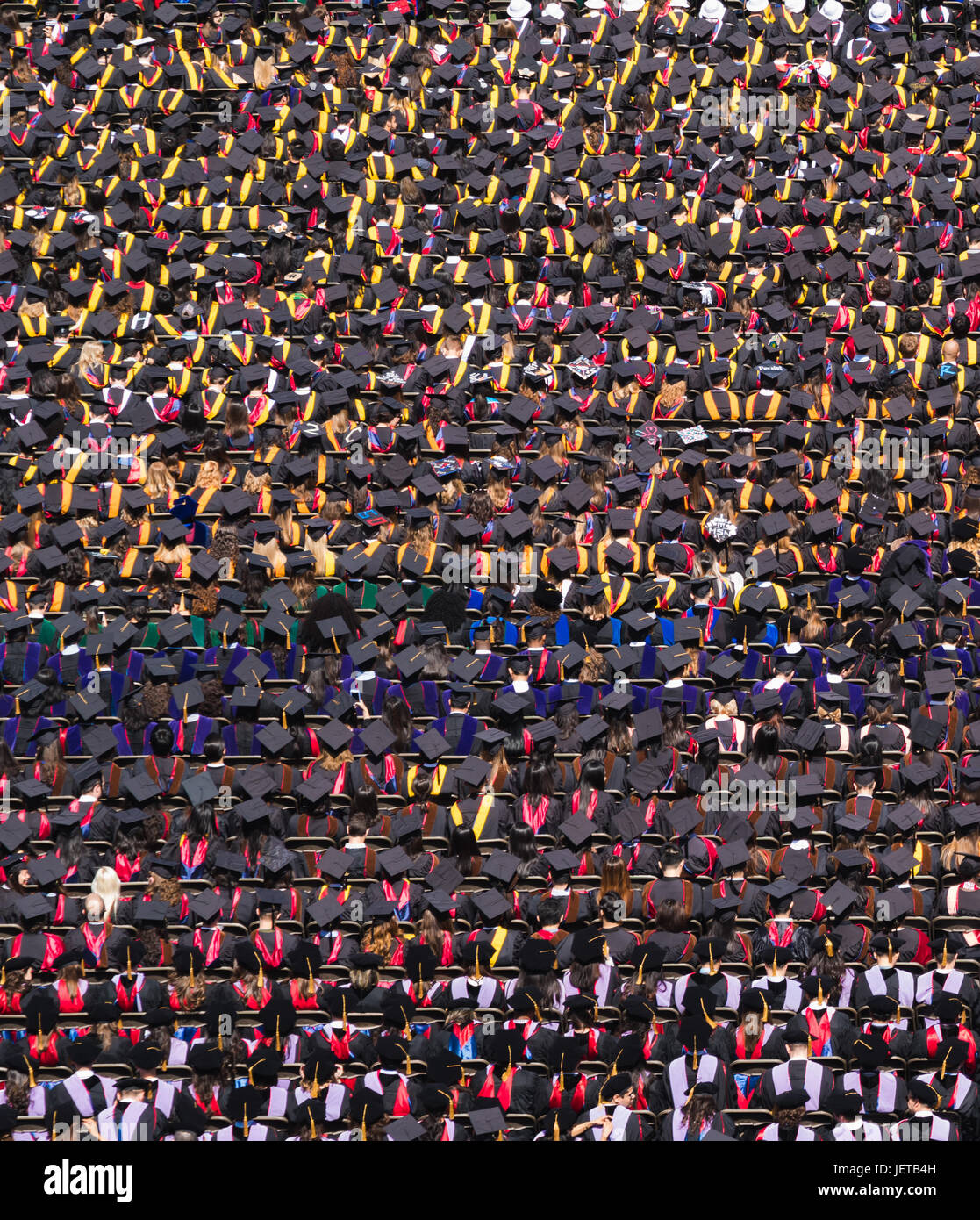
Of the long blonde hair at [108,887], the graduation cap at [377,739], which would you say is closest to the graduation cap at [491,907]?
the graduation cap at [377,739]

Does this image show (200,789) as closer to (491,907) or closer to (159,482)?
(491,907)

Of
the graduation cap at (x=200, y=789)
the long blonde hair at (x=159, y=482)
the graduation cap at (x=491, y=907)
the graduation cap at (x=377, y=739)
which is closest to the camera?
the graduation cap at (x=491, y=907)

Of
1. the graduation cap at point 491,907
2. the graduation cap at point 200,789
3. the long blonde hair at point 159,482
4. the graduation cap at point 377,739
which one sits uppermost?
the long blonde hair at point 159,482

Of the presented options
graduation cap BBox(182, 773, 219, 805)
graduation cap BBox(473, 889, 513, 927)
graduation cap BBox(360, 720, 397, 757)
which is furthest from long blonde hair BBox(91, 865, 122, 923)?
graduation cap BBox(473, 889, 513, 927)

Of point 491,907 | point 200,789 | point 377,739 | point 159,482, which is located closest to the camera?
point 491,907

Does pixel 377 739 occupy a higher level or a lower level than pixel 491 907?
higher

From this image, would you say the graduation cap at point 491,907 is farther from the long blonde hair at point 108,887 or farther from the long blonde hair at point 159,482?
the long blonde hair at point 159,482

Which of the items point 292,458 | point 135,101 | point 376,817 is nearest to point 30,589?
point 292,458

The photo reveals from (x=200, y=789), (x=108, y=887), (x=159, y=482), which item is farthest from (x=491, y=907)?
(x=159, y=482)

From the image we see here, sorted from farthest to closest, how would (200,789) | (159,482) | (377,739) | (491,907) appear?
(159,482), (377,739), (200,789), (491,907)

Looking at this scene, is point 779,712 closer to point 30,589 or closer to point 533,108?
point 30,589

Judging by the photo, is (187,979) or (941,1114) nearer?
(941,1114)
